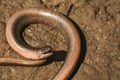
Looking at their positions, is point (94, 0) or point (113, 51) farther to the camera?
point (94, 0)

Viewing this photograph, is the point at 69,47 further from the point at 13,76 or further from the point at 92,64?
the point at 13,76

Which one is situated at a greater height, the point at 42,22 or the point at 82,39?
the point at 42,22

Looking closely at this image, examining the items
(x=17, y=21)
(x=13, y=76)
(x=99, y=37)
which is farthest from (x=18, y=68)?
(x=99, y=37)

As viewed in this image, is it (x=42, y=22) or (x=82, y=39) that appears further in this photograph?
(x=42, y=22)
